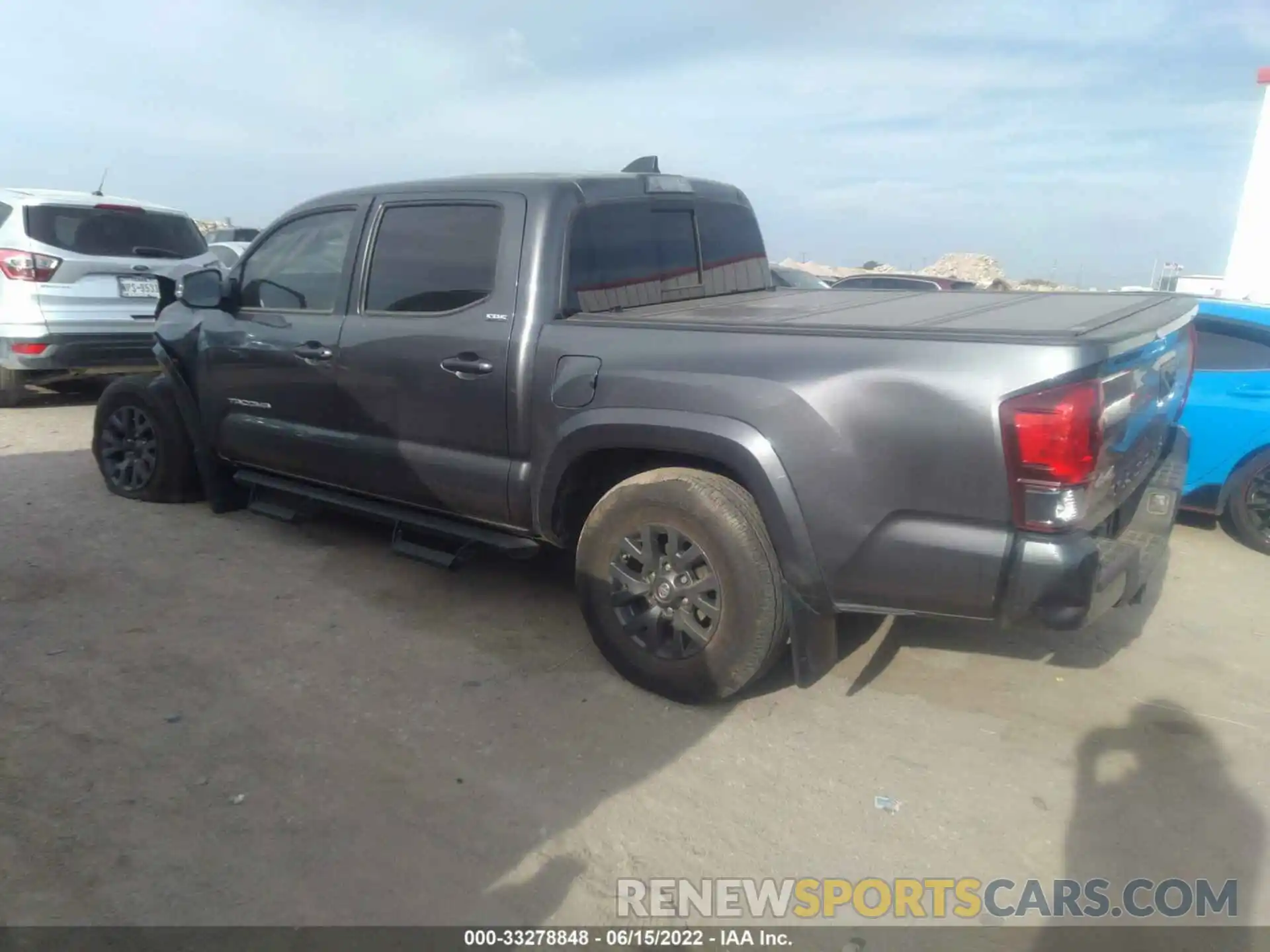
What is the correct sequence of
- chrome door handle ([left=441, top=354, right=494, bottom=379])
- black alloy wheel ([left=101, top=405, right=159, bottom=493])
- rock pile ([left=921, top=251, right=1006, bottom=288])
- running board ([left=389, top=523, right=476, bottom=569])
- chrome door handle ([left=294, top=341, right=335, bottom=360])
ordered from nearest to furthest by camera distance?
chrome door handle ([left=441, top=354, right=494, bottom=379]) < running board ([left=389, top=523, right=476, bottom=569]) < chrome door handle ([left=294, top=341, right=335, bottom=360]) < black alloy wheel ([left=101, top=405, right=159, bottom=493]) < rock pile ([left=921, top=251, right=1006, bottom=288])

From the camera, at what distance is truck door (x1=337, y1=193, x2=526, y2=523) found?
3715mm

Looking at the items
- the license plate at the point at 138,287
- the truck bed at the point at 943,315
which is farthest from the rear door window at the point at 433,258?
the license plate at the point at 138,287

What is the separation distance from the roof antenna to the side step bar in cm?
183

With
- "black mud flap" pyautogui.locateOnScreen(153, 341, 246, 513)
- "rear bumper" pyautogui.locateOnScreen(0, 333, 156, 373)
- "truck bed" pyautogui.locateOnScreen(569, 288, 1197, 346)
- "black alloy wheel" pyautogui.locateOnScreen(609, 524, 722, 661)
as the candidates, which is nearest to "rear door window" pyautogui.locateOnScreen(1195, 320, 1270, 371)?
"truck bed" pyautogui.locateOnScreen(569, 288, 1197, 346)

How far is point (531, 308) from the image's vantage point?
11.8 ft

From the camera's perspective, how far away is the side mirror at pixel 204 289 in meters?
4.79

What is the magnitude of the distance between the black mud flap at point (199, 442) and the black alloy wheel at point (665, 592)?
2948 mm

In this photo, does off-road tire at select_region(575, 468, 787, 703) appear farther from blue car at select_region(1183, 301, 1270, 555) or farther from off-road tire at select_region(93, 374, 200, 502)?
blue car at select_region(1183, 301, 1270, 555)

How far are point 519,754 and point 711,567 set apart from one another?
0.91 meters

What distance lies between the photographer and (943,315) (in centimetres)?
321

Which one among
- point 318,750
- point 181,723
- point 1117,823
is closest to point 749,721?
point 1117,823

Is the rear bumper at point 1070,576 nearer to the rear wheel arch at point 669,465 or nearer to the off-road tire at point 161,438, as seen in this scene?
the rear wheel arch at point 669,465

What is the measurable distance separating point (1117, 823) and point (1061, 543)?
91 centimetres

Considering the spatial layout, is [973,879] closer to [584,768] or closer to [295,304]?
[584,768]
